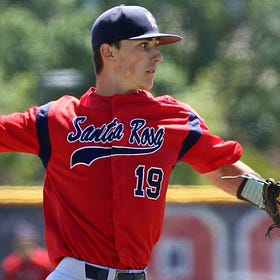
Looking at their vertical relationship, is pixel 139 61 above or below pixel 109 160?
above

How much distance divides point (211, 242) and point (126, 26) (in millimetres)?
5495

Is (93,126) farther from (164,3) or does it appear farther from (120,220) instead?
(164,3)

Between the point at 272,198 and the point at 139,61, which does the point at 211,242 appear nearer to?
the point at 272,198

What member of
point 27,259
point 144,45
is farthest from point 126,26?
point 27,259

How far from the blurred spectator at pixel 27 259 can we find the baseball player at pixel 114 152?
544 cm

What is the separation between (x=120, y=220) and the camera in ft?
→ 13.2

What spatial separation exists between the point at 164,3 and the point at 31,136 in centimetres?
1485

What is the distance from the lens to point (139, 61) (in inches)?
161

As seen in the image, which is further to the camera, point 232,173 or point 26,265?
point 26,265

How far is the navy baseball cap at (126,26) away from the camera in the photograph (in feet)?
13.4

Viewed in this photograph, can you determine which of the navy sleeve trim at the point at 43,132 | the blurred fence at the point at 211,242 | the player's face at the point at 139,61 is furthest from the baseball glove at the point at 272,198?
the blurred fence at the point at 211,242

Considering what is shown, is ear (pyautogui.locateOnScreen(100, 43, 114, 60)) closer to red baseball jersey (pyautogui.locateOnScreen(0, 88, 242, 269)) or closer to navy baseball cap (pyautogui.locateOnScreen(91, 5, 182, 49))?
navy baseball cap (pyautogui.locateOnScreen(91, 5, 182, 49))

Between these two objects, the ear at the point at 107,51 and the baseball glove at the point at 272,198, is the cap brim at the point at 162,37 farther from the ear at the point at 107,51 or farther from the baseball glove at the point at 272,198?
the baseball glove at the point at 272,198

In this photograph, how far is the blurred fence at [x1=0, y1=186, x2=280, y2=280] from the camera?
30.6ft
